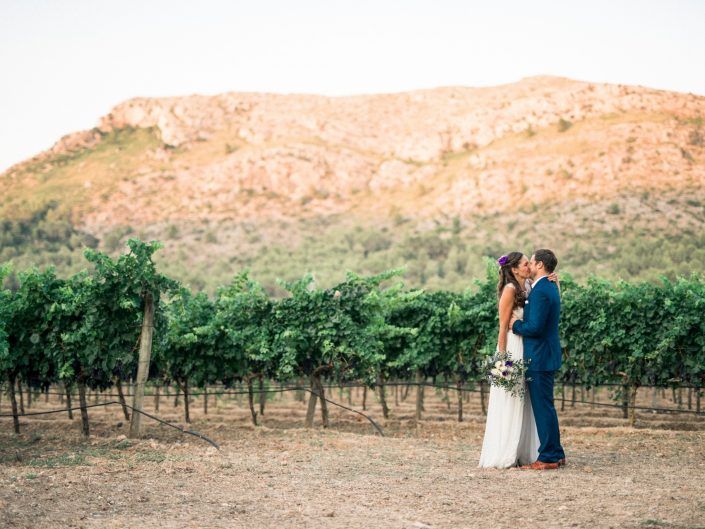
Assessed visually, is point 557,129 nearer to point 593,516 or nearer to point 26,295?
point 26,295

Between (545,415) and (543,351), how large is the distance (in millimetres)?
592

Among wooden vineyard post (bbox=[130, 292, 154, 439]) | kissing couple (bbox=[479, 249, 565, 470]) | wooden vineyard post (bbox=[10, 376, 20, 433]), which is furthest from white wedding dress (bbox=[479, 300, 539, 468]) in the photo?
wooden vineyard post (bbox=[10, 376, 20, 433])

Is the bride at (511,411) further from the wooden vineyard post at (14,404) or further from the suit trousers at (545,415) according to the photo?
the wooden vineyard post at (14,404)

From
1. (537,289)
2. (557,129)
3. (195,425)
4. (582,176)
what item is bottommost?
(195,425)

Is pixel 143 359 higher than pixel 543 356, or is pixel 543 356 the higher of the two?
pixel 543 356

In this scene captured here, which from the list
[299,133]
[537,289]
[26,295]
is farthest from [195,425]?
[299,133]

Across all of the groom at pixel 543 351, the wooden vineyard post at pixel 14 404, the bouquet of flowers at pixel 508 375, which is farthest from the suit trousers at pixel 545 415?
the wooden vineyard post at pixel 14 404

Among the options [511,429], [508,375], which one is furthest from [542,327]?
[511,429]

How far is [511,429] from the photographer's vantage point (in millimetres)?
7574

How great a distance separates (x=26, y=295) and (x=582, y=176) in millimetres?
54974

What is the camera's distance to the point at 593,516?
5441 mm

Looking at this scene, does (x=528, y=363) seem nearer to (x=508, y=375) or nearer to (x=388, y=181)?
(x=508, y=375)

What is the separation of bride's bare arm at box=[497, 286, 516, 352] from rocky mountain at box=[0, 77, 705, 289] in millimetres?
38940

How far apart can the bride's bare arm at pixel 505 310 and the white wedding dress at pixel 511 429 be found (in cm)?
9
